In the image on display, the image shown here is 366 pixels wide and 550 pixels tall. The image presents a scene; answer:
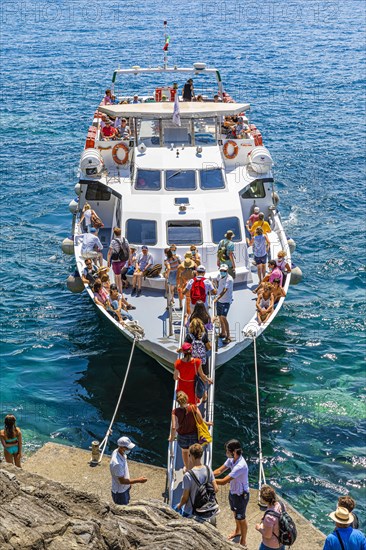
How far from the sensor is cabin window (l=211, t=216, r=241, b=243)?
880 inches

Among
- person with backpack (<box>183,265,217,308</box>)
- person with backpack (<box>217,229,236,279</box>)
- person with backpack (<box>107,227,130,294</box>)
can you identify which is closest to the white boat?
person with backpack (<box>217,229,236,279</box>)

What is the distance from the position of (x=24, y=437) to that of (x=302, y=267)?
1224 cm

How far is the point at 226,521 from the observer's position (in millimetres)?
14266

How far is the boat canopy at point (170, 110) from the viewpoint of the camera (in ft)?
84.1

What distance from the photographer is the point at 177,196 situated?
23.3m

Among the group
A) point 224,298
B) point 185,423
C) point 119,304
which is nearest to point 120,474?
point 185,423

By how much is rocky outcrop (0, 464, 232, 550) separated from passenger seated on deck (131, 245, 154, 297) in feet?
34.6

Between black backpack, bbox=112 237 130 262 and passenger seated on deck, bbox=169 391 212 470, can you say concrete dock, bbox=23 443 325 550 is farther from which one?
black backpack, bbox=112 237 130 262

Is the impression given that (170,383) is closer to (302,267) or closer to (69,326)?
(69,326)

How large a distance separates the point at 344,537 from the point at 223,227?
13060 millimetres

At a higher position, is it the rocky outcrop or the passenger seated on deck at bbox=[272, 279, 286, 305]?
the rocky outcrop

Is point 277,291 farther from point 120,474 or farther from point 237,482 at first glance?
point 120,474

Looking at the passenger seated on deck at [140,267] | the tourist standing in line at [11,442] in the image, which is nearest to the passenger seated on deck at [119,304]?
the passenger seated on deck at [140,267]

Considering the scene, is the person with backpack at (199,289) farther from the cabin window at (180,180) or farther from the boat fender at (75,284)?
the cabin window at (180,180)
